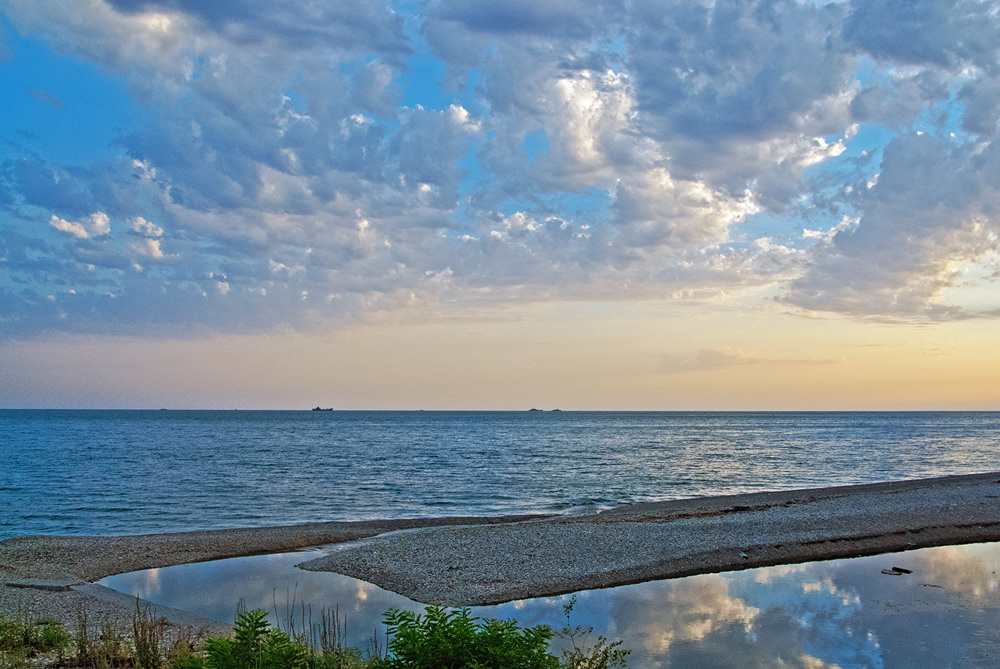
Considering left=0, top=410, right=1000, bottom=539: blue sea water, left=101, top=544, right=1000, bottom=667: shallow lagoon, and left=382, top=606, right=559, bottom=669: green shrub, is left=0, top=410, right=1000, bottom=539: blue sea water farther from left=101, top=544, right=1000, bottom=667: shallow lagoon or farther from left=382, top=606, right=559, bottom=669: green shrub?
A: left=382, top=606, right=559, bottom=669: green shrub

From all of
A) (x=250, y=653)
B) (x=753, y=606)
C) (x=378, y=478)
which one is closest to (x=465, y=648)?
(x=250, y=653)

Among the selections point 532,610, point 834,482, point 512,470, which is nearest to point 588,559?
point 532,610

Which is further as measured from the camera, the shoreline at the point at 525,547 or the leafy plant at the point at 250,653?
the shoreline at the point at 525,547

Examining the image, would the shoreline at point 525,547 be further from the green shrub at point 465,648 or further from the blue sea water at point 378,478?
the green shrub at point 465,648

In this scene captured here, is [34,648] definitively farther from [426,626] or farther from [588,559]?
[588,559]

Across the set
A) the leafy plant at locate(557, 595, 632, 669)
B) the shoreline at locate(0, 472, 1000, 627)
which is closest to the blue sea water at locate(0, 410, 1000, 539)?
the shoreline at locate(0, 472, 1000, 627)

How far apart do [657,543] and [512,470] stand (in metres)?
37.1

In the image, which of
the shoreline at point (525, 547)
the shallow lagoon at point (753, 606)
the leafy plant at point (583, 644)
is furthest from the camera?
the shoreline at point (525, 547)

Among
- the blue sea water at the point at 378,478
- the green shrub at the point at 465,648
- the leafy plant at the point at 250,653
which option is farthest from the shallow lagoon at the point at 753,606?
the blue sea water at the point at 378,478

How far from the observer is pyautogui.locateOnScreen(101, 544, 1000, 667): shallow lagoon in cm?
1431

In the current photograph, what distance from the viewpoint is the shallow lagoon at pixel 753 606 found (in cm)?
1431

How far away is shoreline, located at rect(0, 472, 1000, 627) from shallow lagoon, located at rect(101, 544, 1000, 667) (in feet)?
3.59

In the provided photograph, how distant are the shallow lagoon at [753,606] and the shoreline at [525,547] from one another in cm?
110

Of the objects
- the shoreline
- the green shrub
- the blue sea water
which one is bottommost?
the blue sea water
